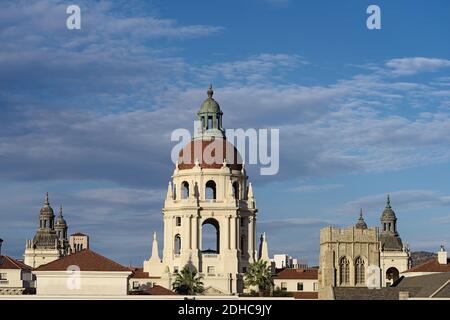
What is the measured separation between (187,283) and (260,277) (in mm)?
10151

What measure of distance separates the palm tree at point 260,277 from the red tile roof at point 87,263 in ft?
104

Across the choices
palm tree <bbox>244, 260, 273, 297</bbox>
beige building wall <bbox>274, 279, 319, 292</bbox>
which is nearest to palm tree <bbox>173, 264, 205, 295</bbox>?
palm tree <bbox>244, 260, 273, 297</bbox>

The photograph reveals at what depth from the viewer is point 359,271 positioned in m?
175

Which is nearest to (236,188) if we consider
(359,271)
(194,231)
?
(194,231)

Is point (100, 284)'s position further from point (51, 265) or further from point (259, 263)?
point (259, 263)

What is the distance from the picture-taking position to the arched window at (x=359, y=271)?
572ft

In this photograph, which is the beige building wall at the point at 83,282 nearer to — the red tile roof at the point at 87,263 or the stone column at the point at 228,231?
the red tile roof at the point at 87,263

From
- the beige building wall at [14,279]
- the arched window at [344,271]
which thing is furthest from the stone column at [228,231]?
the beige building wall at [14,279]

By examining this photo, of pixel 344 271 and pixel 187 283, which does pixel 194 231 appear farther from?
pixel 344 271

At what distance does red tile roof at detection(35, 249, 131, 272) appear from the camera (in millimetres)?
139750
